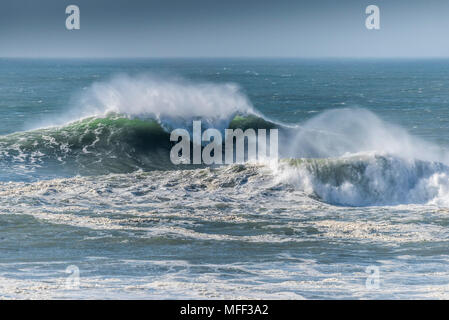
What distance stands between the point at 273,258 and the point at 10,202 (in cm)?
794

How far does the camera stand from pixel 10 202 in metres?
18.6

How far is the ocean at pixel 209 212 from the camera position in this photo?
12.4 metres

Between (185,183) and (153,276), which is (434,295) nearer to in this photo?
(153,276)

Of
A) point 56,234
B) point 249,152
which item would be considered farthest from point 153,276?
point 249,152
